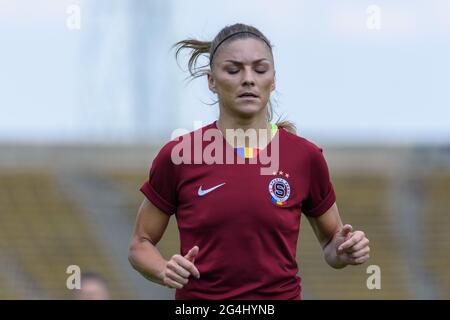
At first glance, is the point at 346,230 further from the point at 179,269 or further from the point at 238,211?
the point at 179,269

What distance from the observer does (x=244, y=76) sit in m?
3.64

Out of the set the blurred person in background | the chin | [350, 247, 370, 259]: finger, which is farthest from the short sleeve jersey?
the blurred person in background

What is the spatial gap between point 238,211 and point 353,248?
1.42ft

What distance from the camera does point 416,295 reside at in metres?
11.0

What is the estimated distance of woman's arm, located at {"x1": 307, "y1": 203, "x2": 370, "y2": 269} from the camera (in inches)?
140

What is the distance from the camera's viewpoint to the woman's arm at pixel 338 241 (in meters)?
3.56

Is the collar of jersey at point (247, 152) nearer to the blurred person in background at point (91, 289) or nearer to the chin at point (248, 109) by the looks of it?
the chin at point (248, 109)

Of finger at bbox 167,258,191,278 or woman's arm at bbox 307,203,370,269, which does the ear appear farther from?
finger at bbox 167,258,191,278

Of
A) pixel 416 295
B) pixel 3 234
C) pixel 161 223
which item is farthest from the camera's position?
pixel 3 234

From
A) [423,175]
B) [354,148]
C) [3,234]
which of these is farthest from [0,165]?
[423,175]

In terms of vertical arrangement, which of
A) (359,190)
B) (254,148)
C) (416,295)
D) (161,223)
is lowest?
(416,295)

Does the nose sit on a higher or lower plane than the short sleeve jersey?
higher
